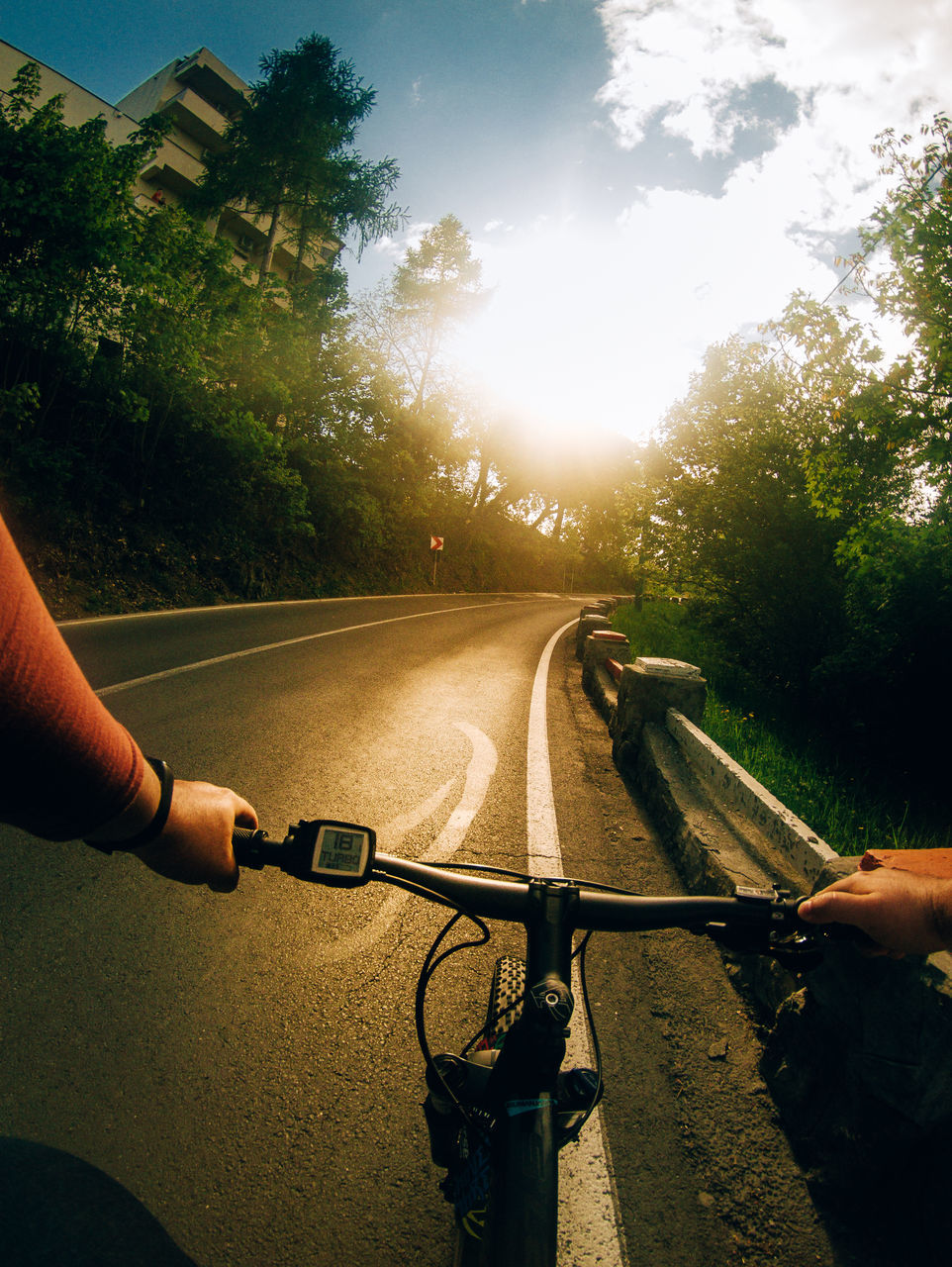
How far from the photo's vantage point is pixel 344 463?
75.3 feet

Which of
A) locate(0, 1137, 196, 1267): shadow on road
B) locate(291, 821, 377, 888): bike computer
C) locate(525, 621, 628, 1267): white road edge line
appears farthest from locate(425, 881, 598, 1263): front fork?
locate(0, 1137, 196, 1267): shadow on road

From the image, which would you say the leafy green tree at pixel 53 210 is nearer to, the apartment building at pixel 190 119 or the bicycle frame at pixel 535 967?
the bicycle frame at pixel 535 967

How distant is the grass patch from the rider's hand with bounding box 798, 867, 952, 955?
2627mm

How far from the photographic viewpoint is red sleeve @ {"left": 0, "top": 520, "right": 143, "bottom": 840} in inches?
27.1

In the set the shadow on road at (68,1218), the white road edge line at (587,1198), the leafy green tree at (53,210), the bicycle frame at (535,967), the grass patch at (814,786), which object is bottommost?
the shadow on road at (68,1218)

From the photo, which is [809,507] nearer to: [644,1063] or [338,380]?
[644,1063]

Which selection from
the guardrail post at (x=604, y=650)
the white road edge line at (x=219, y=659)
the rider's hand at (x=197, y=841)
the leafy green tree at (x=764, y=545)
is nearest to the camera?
the rider's hand at (x=197, y=841)

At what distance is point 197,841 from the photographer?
3.63ft

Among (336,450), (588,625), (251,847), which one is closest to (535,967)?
(251,847)

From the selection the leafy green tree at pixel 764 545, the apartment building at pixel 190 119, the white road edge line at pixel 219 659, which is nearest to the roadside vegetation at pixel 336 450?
the leafy green tree at pixel 764 545

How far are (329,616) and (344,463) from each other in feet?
35.4

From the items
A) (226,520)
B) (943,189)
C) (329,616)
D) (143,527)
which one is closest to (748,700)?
(943,189)

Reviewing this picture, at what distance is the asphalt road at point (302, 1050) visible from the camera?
160cm

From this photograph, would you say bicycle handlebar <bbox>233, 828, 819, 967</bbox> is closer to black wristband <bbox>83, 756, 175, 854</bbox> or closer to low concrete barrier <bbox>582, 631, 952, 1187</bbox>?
black wristband <bbox>83, 756, 175, 854</bbox>
